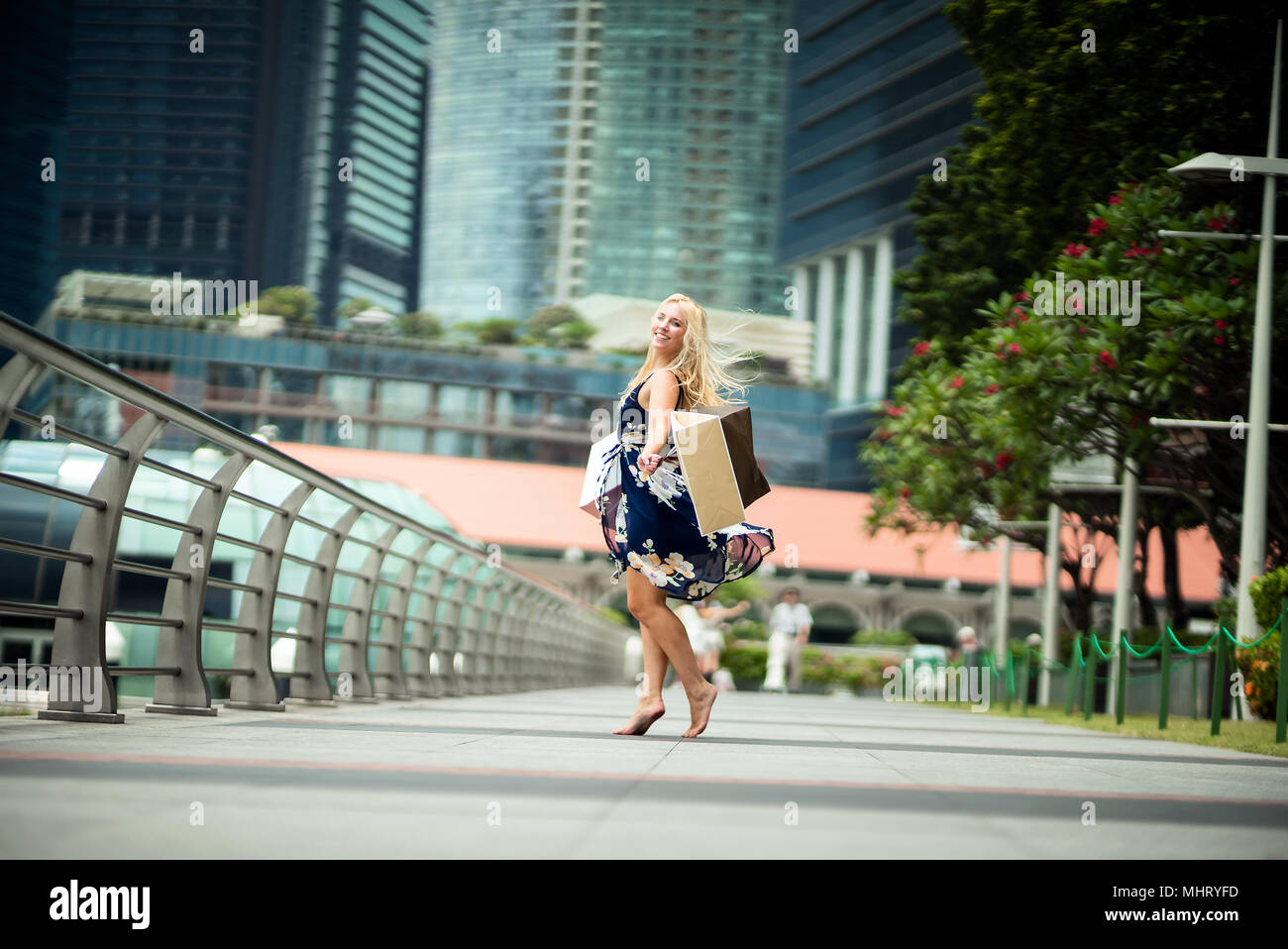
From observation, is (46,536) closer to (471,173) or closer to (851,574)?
(851,574)

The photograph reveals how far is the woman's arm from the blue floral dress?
0.10 metres

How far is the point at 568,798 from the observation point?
3.78 metres

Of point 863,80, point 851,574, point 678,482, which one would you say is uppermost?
point 863,80

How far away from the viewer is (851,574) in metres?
68.9

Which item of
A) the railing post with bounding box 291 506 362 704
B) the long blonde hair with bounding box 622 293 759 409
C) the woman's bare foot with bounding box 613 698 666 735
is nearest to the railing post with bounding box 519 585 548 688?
the railing post with bounding box 291 506 362 704

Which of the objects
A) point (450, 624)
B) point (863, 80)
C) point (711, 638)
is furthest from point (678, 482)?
point (863, 80)

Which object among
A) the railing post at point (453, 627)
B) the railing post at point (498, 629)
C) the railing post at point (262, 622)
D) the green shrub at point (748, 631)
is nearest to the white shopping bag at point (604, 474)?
the railing post at point (262, 622)

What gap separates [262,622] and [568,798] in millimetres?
4132

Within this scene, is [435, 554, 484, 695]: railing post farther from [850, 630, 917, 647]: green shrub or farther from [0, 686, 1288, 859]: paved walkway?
[850, 630, 917, 647]: green shrub

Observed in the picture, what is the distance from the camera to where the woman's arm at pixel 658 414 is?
625 centimetres

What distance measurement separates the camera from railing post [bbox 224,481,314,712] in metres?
7.52

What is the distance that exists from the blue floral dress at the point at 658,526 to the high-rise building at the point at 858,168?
101 metres

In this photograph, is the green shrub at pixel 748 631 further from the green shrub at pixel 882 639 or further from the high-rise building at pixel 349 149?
the high-rise building at pixel 349 149

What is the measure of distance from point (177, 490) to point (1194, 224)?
2313 centimetres
